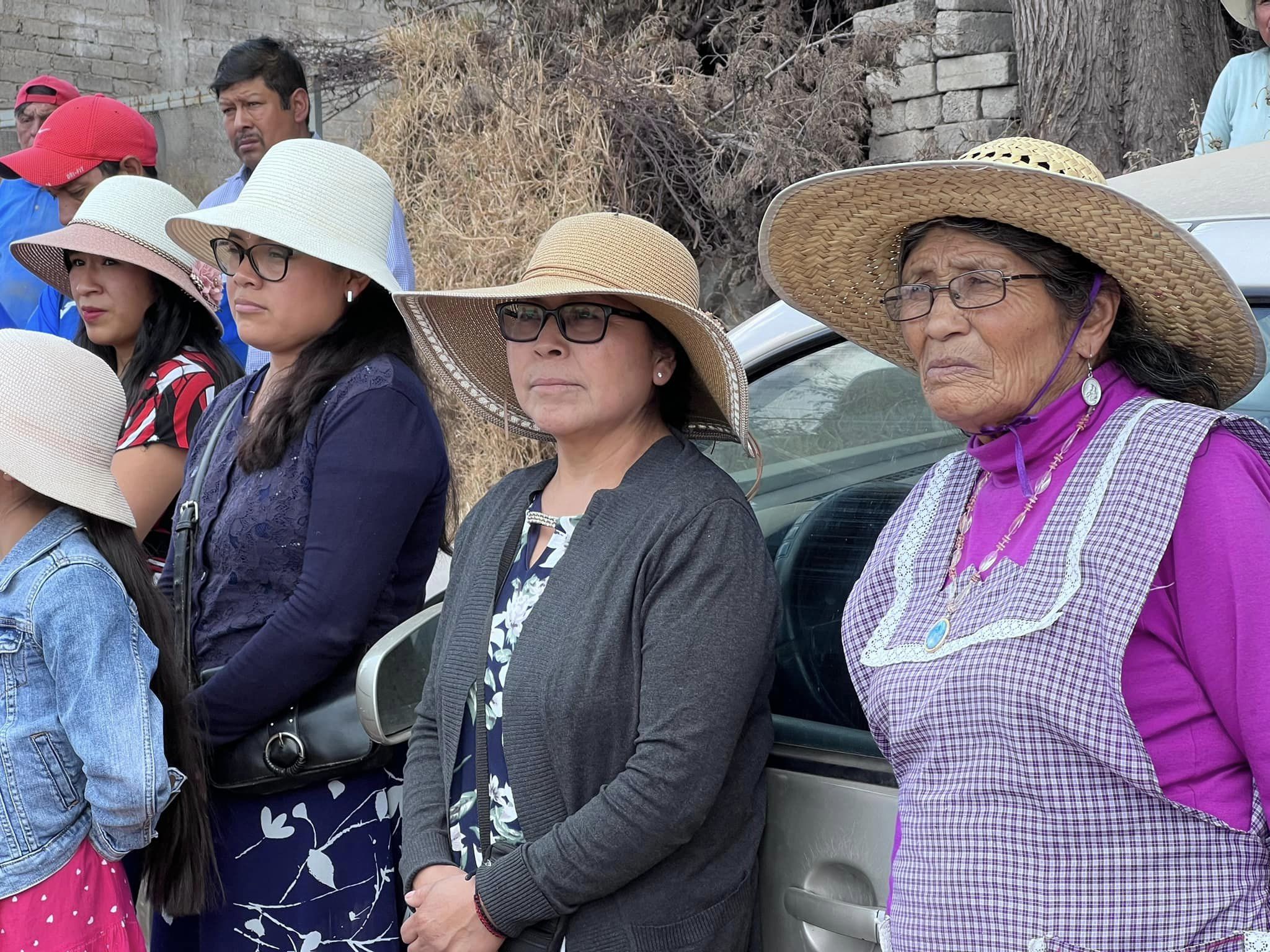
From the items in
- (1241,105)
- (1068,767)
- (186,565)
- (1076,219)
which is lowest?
(186,565)

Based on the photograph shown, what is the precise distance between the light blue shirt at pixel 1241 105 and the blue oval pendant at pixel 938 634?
12.7ft

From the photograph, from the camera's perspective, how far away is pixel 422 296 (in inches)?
91.1

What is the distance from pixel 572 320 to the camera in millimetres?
2055

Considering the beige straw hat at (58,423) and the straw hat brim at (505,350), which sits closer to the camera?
the straw hat brim at (505,350)

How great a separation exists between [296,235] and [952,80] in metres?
5.20

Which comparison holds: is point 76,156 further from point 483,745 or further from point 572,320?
point 483,745

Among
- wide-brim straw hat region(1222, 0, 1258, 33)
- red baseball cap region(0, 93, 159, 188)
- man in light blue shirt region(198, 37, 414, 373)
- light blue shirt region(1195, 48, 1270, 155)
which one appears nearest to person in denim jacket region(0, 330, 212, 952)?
red baseball cap region(0, 93, 159, 188)

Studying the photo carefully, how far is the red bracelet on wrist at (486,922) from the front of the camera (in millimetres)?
1840

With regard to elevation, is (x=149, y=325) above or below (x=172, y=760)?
above

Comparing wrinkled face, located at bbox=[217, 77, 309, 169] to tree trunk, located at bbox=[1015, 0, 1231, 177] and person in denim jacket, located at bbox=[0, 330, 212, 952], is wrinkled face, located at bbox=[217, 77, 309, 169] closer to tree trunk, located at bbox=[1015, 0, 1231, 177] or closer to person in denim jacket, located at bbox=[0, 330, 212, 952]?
person in denim jacket, located at bbox=[0, 330, 212, 952]

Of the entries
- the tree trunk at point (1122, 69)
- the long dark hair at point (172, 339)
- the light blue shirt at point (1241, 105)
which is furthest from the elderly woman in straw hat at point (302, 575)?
the tree trunk at point (1122, 69)

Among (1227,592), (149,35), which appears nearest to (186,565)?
(1227,592)

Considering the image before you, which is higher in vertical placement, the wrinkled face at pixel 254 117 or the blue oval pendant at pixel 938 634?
the wrinkled face at pixel 254 117

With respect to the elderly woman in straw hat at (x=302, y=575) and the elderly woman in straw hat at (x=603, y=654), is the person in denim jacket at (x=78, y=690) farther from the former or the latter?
the elderly woman in straw hat at (x=603, y=654)
